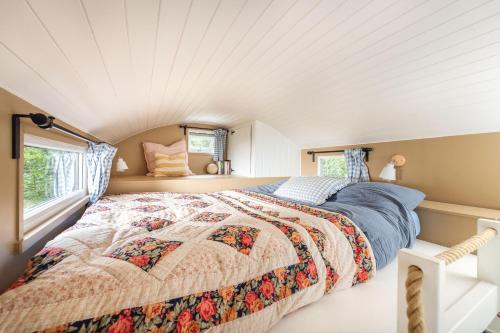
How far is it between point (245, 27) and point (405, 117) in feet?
5.56

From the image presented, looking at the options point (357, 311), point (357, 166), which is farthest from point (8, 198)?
point (357, 166)

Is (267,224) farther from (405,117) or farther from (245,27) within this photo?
(405,117)

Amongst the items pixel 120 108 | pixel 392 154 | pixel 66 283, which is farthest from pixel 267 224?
pixel 392 154

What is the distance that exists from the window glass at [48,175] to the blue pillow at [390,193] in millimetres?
2174

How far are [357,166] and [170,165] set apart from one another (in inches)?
106

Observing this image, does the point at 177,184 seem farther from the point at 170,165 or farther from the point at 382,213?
the point at 382,213

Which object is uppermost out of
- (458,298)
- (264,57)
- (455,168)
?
(264,57)

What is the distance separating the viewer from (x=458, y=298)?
31.9 inches

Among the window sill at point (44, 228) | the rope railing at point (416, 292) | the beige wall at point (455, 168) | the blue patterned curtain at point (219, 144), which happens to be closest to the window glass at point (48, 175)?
the window sill at point (44, 228)

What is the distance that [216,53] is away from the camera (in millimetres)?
1252

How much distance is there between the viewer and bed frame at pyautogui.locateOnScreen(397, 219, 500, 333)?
0.55 m

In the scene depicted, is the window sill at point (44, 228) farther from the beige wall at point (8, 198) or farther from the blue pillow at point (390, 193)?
the blue pillow at point (390, 193)

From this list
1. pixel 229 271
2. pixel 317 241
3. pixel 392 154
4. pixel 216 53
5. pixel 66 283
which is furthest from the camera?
pixel 392 154

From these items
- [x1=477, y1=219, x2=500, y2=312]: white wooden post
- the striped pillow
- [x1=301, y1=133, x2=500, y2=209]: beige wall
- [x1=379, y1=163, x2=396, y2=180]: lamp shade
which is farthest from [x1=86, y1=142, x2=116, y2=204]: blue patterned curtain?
[x1=301, y1=133, x2=500, y2=209]: beige wall
